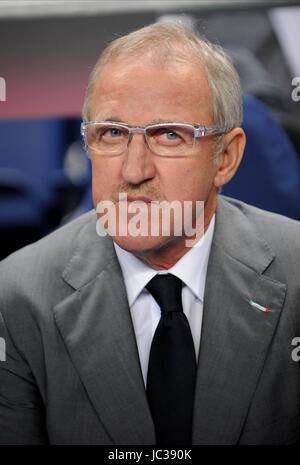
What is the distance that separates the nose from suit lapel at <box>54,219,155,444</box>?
0.76 ft

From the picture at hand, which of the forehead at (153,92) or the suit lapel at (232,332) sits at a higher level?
the forehead at (153,92)

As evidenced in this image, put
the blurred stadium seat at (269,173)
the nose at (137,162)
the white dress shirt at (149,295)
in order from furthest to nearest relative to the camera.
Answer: the blurred stadium seat at (269,173) < the white dress shirt at (149,295) < the nose at (137,162)

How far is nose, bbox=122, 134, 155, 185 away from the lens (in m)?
1.17

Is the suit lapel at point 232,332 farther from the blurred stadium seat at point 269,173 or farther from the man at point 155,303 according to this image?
the blurred stadium seat at point 269,173

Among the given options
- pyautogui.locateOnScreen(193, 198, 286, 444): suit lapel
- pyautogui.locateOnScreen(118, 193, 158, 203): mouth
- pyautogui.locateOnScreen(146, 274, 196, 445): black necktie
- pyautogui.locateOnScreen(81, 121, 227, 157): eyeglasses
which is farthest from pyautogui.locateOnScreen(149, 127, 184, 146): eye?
pyautogui.locateOnScreen(146, 274, 196, 445): black necktie

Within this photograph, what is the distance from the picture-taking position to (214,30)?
1452 mm

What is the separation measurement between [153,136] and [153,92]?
86mm

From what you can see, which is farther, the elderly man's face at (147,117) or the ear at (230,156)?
the ear at (230,156)

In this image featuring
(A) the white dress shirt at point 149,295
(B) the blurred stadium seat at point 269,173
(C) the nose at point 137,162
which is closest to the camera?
(C) the nose at point 137,162

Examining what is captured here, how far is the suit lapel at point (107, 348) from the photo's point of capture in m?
1.23

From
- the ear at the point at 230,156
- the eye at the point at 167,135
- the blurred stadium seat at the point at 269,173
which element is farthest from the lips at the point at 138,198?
the blurred stadium seat at the point at 269,173

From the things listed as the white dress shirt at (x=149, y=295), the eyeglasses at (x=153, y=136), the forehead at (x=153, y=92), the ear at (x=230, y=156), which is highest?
the forehead at (x=153, y=92)

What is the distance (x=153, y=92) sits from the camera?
3.85ft

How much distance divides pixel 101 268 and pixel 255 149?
473mm
